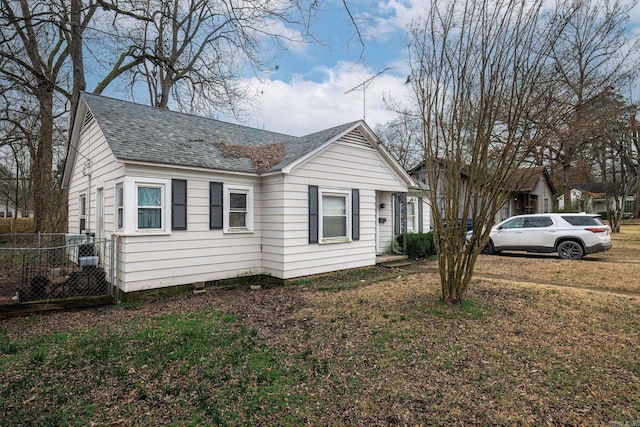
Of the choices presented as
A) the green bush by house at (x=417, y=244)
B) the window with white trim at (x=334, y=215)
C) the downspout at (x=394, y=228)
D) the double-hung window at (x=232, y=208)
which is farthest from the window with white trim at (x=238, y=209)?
the green bush by house at (x=417, y=244)

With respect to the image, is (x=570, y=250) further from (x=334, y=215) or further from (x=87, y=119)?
(x=87, y=119)

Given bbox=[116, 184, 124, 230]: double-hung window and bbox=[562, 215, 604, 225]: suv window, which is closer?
bbox=[116, 184, 124, 230]: double-hung window

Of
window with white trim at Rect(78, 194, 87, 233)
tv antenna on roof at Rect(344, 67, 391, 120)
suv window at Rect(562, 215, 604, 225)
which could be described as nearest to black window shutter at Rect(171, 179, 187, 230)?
tv antenna on roof at Rect(344, 67, 391, 120)

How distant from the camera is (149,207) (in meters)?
6.80

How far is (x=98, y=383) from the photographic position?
3.45 metres

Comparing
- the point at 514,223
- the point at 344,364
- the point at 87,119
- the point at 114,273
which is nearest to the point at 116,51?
the point at 87,119

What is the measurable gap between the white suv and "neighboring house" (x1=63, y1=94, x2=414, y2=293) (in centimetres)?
516

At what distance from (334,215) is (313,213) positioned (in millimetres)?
904

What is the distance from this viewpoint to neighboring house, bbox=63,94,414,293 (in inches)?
268

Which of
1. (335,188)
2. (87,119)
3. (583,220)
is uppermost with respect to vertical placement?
(87,119)

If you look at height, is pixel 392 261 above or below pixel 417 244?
below

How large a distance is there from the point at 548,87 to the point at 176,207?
6.92m

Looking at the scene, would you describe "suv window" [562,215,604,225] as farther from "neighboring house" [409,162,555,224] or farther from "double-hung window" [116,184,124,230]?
"double-hung window" [116,184,124,230]

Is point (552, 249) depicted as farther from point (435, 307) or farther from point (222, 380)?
point (222, 380)
